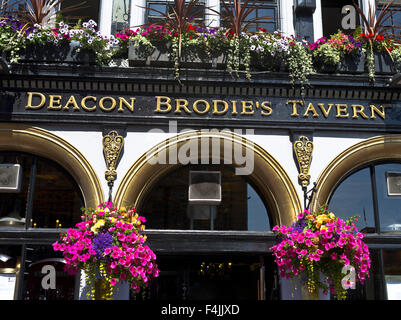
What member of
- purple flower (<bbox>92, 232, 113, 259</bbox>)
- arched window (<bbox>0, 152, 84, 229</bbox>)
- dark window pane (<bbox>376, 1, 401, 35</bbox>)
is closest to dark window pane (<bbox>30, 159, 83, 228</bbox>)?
arched window (<bbox>0, 152, 84, 229</bbox>)

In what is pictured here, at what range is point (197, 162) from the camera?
8383 millimetres

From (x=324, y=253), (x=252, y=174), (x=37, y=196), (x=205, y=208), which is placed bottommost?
(x=324, y=253)

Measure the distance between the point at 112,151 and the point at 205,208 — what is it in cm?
186

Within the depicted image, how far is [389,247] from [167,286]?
381cm

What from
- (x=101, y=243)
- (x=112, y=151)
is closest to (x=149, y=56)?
(x=112, y=151)

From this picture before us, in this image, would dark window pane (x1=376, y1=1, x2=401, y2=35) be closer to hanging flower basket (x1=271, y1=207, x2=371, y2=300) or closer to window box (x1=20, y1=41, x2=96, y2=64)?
hanging flower basket (x1=271, y1=207, x2=371, y2=300)

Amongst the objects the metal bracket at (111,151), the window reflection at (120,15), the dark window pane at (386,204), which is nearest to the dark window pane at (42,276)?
the metal bracket at (111,151)

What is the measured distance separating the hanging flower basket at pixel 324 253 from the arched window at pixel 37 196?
11.6 ft

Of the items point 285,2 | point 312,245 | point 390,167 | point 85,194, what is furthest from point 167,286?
point 285,2

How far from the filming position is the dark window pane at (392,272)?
309 inches

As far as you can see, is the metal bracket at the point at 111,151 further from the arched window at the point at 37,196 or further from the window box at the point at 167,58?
the window box at the point at 167,58

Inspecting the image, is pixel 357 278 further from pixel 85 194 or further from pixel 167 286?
pixel 85 194

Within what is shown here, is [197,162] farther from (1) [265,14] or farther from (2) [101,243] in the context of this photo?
(1) [265,14]

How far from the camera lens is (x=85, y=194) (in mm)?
7770
